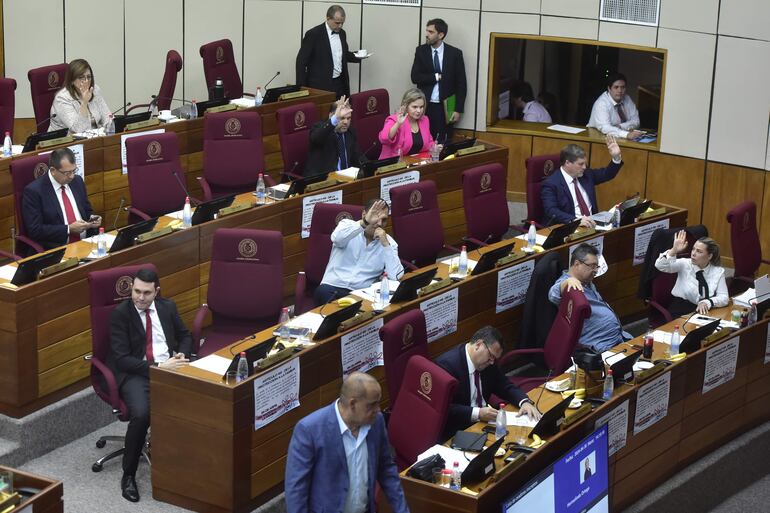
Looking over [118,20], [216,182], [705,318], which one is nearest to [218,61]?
[118,20]

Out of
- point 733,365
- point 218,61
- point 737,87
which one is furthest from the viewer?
point 218,61

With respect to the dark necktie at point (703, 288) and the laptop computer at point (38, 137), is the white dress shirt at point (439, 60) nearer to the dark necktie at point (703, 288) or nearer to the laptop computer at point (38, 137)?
the laptop computer at point (38, 137)

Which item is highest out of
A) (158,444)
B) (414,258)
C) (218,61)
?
(218,61)

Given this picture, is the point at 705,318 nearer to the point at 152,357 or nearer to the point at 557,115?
the point at 152,357

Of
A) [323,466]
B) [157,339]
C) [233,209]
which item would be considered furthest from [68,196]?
[323,466]

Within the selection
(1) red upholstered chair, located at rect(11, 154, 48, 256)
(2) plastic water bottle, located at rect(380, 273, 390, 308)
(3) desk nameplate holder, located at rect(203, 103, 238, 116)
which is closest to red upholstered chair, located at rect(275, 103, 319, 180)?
(3) desk nameplate holder, located at rect(203, 103, 238, 116)

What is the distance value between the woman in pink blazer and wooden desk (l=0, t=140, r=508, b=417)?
4.87 ft

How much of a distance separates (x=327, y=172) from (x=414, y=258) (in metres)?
1.23

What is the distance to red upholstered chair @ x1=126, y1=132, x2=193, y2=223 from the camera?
785cm

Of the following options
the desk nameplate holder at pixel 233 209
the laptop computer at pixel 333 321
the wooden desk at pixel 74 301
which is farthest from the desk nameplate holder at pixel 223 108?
the laptop computer at pixel 333 321

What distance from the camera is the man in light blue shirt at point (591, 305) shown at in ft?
22.0

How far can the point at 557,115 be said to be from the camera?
39.4ft

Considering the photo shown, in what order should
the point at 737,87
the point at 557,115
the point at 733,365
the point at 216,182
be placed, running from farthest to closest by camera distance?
the point at 557,115 → the point at 737,87 → the point at 216,182 → the point at 733,365

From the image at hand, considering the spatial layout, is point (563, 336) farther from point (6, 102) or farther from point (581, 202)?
point (6, 102)
